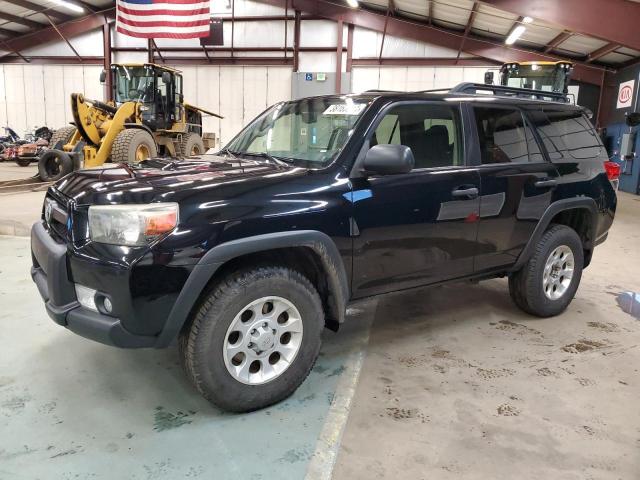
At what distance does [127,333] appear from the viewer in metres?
2.14

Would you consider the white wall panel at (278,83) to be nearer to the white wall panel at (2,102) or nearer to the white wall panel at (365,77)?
the white wall panel at (365,77)

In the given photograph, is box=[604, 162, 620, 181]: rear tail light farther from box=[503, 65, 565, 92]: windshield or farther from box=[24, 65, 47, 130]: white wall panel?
box=[24, 65, 47, 130]: white wall panel

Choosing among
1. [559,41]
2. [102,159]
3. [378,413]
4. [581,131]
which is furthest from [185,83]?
[378,413]

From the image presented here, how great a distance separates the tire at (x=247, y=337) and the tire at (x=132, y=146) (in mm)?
7908

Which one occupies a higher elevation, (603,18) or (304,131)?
(603,18)

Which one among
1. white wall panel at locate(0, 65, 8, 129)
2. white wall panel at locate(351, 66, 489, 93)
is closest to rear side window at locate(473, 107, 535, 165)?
white wall panel at locate(351, 66, 489, 93)

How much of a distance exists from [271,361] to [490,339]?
5.63ft

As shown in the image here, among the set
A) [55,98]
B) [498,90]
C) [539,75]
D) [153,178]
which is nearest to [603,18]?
[539,75]

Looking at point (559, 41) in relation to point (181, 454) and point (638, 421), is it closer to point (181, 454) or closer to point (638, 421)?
point (638, 421)

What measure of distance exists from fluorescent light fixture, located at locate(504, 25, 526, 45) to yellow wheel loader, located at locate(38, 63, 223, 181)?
1000cm

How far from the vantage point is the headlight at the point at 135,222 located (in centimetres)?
212

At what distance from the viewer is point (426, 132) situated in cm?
316

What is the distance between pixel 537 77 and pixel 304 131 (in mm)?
12284

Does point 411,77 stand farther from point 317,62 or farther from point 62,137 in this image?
point 62,137
